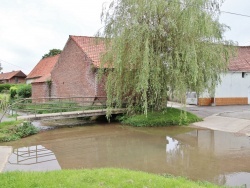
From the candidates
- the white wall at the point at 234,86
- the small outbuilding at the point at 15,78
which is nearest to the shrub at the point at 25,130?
the white wall at the point at 234,86

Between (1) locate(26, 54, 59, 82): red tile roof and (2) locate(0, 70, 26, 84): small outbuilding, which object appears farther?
(2) locate(0, 70, 26, 84): small outbuilding

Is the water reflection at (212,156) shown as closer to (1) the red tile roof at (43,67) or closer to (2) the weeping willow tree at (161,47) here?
(2) the weeping willow tree at (161,47)

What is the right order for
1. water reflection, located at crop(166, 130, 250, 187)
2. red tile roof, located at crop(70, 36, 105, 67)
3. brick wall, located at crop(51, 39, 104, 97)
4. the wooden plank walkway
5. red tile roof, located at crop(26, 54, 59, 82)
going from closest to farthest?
water reflection, located at crop(166, 130, 250, 187) → the wooden plank walkway → red tile roof, located at crop(70, 36, 105, 67) → brick wall, located at crop(51, 39, 104, 97) → red tile roof, located at crop(26, 54, 59, 82)

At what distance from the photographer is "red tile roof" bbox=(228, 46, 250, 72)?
22.8m

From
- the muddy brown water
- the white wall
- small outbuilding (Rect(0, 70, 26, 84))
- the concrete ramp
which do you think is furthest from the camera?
small outbuilding (Rect(0, 70, 26, 84))

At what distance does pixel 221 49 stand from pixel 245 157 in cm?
718

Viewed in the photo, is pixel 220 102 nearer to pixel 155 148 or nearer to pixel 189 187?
pixel 155 148

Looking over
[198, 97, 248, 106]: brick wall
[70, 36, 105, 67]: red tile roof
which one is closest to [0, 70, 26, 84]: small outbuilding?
[70, 36, 105, 67]: red tile roof

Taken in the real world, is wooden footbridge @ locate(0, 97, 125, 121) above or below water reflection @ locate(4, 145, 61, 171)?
above

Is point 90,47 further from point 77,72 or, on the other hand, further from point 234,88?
point 234,88

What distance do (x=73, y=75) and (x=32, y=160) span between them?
11536mm

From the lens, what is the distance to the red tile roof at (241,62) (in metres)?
22.8

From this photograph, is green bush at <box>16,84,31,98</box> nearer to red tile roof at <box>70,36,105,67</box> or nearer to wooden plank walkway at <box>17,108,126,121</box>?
red tile roof at <box>70,36,105,67</box>

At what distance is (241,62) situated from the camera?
2372 centimetres
